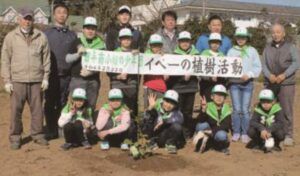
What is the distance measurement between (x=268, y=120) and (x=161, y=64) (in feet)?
5.93

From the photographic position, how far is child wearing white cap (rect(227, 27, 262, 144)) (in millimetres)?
8102

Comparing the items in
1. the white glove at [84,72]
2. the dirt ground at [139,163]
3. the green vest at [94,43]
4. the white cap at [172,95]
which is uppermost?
the green vest at [94,43]

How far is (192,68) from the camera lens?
7.91m

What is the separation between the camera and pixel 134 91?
778 centimetres

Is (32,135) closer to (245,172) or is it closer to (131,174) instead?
(131,174)

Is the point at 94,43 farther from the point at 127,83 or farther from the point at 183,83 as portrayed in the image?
the point at 183,83

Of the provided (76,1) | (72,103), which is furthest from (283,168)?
(76,1)

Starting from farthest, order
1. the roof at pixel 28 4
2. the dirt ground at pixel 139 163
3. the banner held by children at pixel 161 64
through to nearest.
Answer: the roof at pixel 28 4 → the banner held by children at pixel 161 64 → the dirt ground at pixel 139 163

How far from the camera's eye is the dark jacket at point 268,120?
7.52 metres

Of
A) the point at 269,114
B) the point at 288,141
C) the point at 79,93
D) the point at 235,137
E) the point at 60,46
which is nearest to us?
the point at 79,93

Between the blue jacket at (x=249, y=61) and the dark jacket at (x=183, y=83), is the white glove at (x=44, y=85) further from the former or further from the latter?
the blue jacket at (x=249, y=61)

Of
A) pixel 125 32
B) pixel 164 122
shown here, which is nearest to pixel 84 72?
pixel 125 32

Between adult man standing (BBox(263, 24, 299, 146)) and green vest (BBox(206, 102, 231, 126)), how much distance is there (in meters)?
1.00

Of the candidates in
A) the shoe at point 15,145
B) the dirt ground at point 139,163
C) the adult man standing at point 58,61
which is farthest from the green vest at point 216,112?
the shoe at point 15,145
